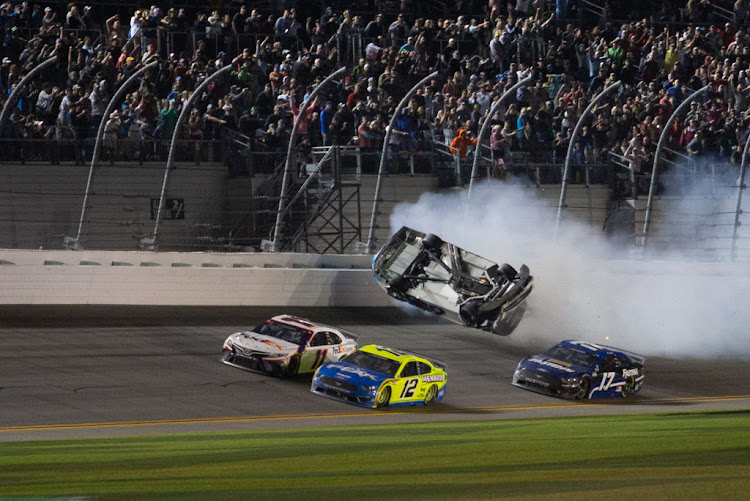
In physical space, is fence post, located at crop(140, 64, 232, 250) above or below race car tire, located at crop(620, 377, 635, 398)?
above

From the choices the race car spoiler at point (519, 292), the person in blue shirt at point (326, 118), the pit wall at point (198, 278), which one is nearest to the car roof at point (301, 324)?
the pit wall at point (198, 278)

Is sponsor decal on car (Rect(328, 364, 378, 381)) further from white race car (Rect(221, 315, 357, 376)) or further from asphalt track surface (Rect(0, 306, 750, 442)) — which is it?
white race car (Rect(221, 315, 357, 376))

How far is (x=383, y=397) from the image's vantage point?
19.0 m

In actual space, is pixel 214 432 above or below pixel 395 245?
below

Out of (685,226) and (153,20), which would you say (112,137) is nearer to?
(153,20)

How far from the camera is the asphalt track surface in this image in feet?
54.9

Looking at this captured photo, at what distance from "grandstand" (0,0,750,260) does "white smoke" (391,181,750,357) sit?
418mm

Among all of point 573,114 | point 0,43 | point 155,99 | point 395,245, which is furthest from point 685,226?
point 0,43

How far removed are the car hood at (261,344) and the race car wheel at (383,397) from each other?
80.1 inches

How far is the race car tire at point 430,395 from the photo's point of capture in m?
19.5

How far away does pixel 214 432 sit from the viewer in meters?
15.1

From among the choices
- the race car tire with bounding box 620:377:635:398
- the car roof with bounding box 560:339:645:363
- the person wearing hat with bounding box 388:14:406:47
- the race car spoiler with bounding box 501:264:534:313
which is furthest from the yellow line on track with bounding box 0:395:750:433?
the person wearing hat with bounding box 388:14:406:47

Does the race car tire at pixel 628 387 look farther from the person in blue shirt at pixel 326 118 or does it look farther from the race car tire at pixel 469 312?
the person in blue shirt at pixel 326 118

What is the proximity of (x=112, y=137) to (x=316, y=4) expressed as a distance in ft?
30.5
